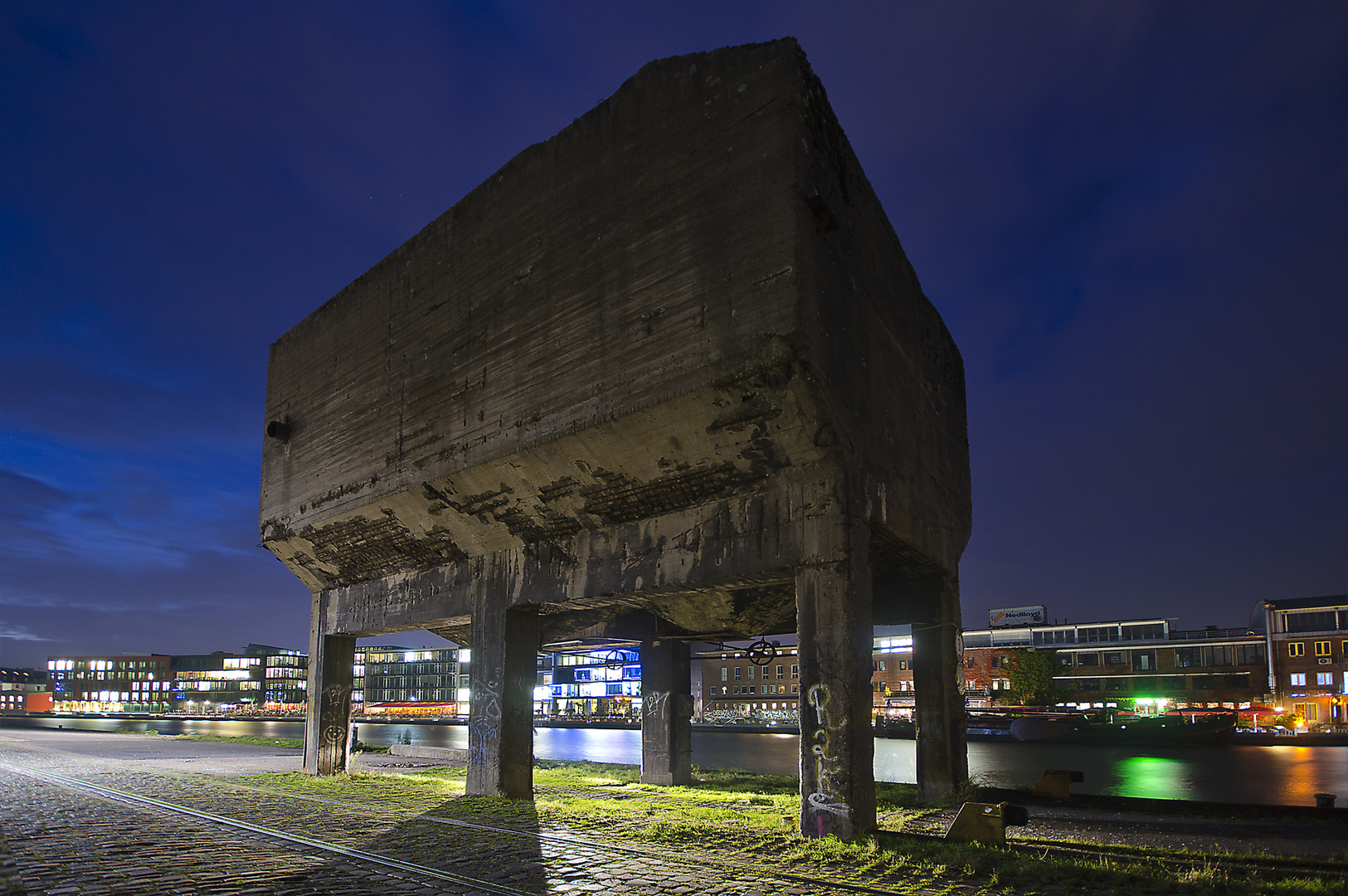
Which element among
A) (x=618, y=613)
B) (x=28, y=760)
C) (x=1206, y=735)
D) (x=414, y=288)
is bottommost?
(x=1206, y=735)

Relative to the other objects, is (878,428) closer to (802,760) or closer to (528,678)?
(802,760)

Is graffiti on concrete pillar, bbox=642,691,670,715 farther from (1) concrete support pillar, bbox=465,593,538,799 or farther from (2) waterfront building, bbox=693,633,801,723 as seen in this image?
(2) waterfront building, bbox=693,633,801,723

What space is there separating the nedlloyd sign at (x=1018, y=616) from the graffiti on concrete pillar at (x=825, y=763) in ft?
309

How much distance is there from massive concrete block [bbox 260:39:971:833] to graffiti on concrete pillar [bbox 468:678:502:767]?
1361 mm

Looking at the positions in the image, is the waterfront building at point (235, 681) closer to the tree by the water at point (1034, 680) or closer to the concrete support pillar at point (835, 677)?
the tree by the water at point (1034, 680)

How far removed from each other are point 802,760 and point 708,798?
6.17 m

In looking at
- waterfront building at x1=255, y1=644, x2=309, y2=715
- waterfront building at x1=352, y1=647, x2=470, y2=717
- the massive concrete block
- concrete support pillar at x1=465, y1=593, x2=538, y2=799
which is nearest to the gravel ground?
concrete support pillar at x1=465, y1=593, x2=538, y2=799

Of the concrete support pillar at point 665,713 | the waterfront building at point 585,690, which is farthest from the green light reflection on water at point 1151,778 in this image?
the waterfront building at point 585,690

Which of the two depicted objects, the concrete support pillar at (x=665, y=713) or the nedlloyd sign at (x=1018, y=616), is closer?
the concrete support pillar at (x=665, y=713)

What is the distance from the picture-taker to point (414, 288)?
20.4 meters

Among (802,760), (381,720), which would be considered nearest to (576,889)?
(802,760)

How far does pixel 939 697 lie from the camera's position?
19.0 metres

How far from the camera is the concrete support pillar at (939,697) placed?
1872 centimetres

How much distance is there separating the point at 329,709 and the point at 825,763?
16.8 metres
